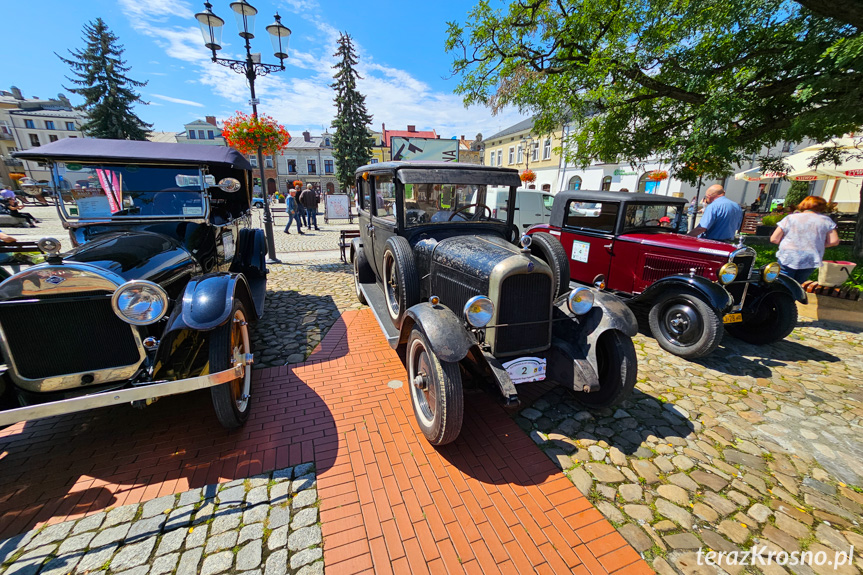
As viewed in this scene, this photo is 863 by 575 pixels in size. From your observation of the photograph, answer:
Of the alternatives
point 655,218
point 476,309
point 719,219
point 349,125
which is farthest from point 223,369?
point 349,125

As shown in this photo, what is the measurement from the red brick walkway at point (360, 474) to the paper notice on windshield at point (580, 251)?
10.8 ft

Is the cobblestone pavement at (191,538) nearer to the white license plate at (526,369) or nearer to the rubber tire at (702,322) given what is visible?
the white license plate at (526,369)

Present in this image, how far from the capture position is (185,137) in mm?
42344

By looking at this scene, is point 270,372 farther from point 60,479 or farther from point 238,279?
point 60,479

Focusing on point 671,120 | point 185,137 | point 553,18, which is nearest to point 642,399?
point 671,120

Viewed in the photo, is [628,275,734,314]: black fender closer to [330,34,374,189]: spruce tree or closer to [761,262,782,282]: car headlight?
[761,262,782,282]: car headlight

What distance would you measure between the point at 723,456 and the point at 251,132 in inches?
377

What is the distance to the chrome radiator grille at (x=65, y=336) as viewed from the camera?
2.22 meters

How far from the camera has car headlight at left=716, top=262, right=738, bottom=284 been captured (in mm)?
4007

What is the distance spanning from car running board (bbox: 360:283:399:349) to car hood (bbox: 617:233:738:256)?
3615 mm

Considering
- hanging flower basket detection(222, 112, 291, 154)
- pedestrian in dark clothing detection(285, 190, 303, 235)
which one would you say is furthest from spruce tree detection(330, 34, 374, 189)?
hanging flower basket detection(222, 112, 291, 154)

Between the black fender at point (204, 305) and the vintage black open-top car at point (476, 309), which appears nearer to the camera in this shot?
the black fender at point (204, 305)

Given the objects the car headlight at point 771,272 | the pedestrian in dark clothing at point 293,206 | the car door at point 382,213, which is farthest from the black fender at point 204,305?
the pedestrian in dark clothing at point 293,206

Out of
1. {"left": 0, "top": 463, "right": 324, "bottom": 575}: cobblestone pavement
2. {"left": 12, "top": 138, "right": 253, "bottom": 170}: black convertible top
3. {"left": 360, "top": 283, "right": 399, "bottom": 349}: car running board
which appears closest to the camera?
{"left": 0, "top": 463, "right": 324, "bottom": 575}: cobblestone pavement
